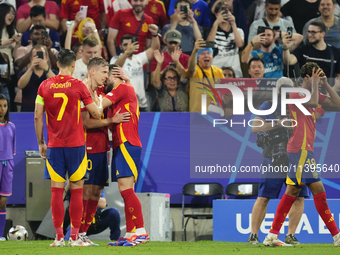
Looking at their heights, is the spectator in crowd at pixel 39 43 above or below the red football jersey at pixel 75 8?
below

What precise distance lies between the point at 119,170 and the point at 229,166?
170 inches

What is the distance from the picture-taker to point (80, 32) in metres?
10.4

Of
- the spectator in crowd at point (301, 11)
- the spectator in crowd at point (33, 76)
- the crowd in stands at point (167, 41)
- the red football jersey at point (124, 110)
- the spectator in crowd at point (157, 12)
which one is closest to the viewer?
the red football jersey at point (124, 110)

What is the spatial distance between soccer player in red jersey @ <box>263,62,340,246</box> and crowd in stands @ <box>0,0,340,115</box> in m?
3.39

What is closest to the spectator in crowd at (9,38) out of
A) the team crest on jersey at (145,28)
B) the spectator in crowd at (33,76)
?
the spectator in crowd at (33,76)

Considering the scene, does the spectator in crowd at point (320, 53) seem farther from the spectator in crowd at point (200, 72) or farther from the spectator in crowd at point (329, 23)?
the spectator in crowd at point (200, 72)

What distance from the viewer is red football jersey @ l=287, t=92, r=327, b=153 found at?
→ 243 inches

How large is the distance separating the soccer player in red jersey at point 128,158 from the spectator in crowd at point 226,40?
479 cm

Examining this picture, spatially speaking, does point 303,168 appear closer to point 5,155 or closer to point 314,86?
point 314,86

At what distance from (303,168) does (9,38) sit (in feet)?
23.3

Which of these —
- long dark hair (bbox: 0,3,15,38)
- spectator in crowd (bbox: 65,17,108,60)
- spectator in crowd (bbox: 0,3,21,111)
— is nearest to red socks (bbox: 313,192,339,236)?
spectator in crowd (bbox: 65,17,108,60)

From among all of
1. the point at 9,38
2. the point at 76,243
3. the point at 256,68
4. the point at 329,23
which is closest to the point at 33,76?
the point at 9,38

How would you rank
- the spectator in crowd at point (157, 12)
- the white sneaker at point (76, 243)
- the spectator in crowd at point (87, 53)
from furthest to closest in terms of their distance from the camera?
the spectator in crowd at point (157, 12), the spectator in crowd at point (87, 53), the white sneaker at point (76, 243)

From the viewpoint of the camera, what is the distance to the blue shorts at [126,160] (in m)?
5.69
